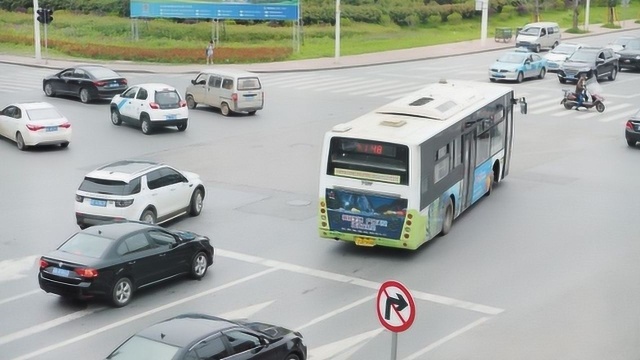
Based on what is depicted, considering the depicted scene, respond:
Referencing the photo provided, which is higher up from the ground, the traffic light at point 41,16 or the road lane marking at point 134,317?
the traffic light at point 41,16

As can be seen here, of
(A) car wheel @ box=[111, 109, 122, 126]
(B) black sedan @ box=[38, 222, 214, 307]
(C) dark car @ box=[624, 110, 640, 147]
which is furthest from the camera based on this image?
(A) car wheel @ box=[111, 109, 122, 126]

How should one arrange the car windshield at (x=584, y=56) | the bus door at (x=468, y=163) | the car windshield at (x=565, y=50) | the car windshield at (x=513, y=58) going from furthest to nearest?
the car windshield at (x=565, y=50) < the car windshield at (x=513, y=58) < the car windshield at (x=584, y=56) < the bus door at (x=468, y=163)

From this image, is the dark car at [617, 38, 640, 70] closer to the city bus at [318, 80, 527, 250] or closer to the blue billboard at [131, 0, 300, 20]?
the blue billboard at [131, 0, 300, 20]

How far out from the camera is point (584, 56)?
166 ft

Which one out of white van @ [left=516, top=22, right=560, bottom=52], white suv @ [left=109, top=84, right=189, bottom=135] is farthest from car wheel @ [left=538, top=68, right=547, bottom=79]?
white suv @ [left=109, top=84, right=189, bottom=135]

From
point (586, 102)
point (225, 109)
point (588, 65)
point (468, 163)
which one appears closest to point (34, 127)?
point (225, 109)

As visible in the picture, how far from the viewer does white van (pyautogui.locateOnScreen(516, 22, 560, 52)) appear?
65.6m

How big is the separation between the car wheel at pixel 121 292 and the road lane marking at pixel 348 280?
10.8 ft

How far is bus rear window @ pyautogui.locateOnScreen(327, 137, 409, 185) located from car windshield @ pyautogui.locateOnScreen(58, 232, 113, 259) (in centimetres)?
525

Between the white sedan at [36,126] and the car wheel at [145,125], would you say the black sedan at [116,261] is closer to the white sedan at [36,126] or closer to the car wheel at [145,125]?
the white sedan at [36,126]

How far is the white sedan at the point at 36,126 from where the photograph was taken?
31.7m

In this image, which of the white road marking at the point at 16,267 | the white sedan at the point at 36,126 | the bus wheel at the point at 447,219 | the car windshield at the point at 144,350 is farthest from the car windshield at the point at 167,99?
Result: the car windshield at the point at 144,350

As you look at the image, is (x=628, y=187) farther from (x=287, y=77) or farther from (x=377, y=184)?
(x=287, y=77)

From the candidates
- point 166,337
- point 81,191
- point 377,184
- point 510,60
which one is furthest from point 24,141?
point 510,60
